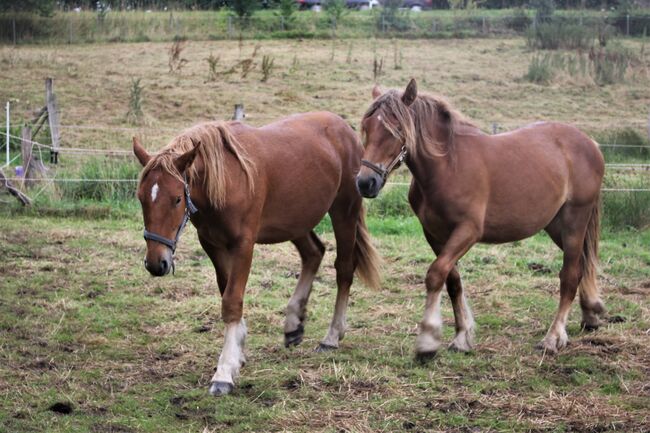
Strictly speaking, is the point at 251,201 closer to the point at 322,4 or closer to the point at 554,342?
the point at 554,342

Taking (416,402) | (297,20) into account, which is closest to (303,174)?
(416,402)

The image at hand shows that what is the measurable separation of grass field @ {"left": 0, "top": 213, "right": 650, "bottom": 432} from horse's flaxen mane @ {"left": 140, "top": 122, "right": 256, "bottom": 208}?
1.16 m

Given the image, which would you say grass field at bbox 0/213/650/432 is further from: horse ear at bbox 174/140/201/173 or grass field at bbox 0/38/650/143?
grass field at bbox 0/38/650/143

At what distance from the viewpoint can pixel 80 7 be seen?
2623 centimetres

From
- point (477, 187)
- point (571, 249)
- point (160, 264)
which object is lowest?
point (571, 249)

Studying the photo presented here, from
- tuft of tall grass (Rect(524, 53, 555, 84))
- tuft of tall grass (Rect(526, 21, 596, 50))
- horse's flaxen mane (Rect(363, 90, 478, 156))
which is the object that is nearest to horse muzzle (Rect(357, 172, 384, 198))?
horse's flaxen mane (Rect(363, 90, 478, 156))

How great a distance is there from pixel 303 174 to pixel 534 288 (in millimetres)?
2878

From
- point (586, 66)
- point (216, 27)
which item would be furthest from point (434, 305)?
point (216, 27)

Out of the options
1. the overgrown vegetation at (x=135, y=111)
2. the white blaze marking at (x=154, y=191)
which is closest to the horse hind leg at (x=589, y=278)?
the white blaze marking at (x=154, y=191)

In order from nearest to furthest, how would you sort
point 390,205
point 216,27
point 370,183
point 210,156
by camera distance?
point 210,156
point 370,183
point 390,205
point 216,27

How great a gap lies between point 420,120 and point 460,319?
1.39 metres

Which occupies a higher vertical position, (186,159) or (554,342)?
(186,159)

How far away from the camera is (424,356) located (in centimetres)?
545

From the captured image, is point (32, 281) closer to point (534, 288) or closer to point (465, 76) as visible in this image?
point (534, 288)
